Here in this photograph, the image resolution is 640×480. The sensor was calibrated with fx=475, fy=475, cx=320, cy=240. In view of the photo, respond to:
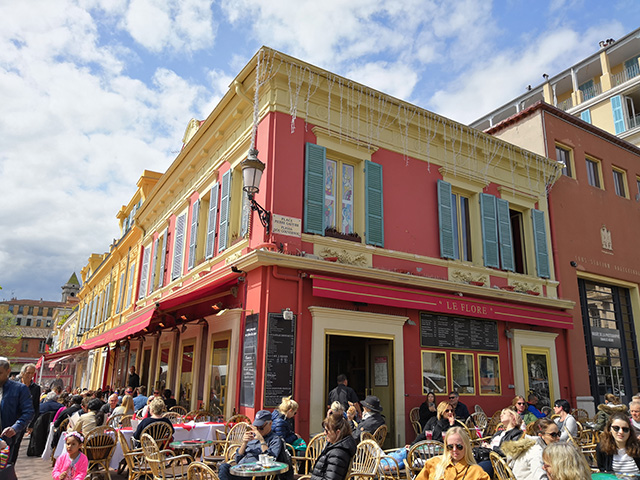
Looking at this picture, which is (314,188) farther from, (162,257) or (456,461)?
(162,257)

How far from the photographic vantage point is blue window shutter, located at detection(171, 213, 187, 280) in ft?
43.8

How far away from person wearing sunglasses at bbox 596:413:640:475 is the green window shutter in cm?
632

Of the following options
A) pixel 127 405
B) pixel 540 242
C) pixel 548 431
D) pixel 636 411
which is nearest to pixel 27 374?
pixel 127 405

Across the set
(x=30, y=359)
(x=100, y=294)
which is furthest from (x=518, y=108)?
(x=30, y=359)

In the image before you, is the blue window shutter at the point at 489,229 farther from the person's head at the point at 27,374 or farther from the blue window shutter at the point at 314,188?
the person's head at the point at 27,374

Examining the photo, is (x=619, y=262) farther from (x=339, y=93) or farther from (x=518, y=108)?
(x=518, y=108)

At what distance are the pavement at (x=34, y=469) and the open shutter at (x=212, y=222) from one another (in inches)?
194

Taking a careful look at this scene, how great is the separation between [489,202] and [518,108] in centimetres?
2211

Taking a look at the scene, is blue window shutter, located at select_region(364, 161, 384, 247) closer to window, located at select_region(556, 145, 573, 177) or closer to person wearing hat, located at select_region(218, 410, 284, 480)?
person wearing hat, located at select_region(218, 410, 284, 480)

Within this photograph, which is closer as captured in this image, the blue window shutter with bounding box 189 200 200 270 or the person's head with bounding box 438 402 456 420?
the person's head with bounding box 438 402 456 420

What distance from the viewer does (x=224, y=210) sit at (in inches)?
424

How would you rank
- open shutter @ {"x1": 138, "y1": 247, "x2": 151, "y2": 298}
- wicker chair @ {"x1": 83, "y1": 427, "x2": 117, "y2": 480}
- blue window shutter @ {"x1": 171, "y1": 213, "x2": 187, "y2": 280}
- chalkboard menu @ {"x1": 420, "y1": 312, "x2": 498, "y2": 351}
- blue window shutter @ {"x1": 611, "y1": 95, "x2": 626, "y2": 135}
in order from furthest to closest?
blue window shutter @ {"x1": 611, "y1": 95, "x2": 626, "y2": 135} < open shutter @ {"x1": 138, "y1": 247, "x2": 151, "y2": 298} < blue window shutter @ {"x1": 171, "y1": 213, "x2": 187, "y2": 280} < chalkboard menu @ {"x1": 420, "y1": 312, "x2": 498, "y2": 351} < wicker chair @ {"x1": 83, "y1": 427, "x2": 117, "y2": 480}

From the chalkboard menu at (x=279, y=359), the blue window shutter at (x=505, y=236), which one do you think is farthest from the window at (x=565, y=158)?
the chalkboard menu at (x=279, y=359)

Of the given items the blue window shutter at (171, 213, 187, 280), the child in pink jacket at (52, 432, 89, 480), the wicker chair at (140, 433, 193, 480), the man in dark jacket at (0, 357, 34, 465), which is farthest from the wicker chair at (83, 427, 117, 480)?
the blue window shutter at (171, 213, 187, 280)
